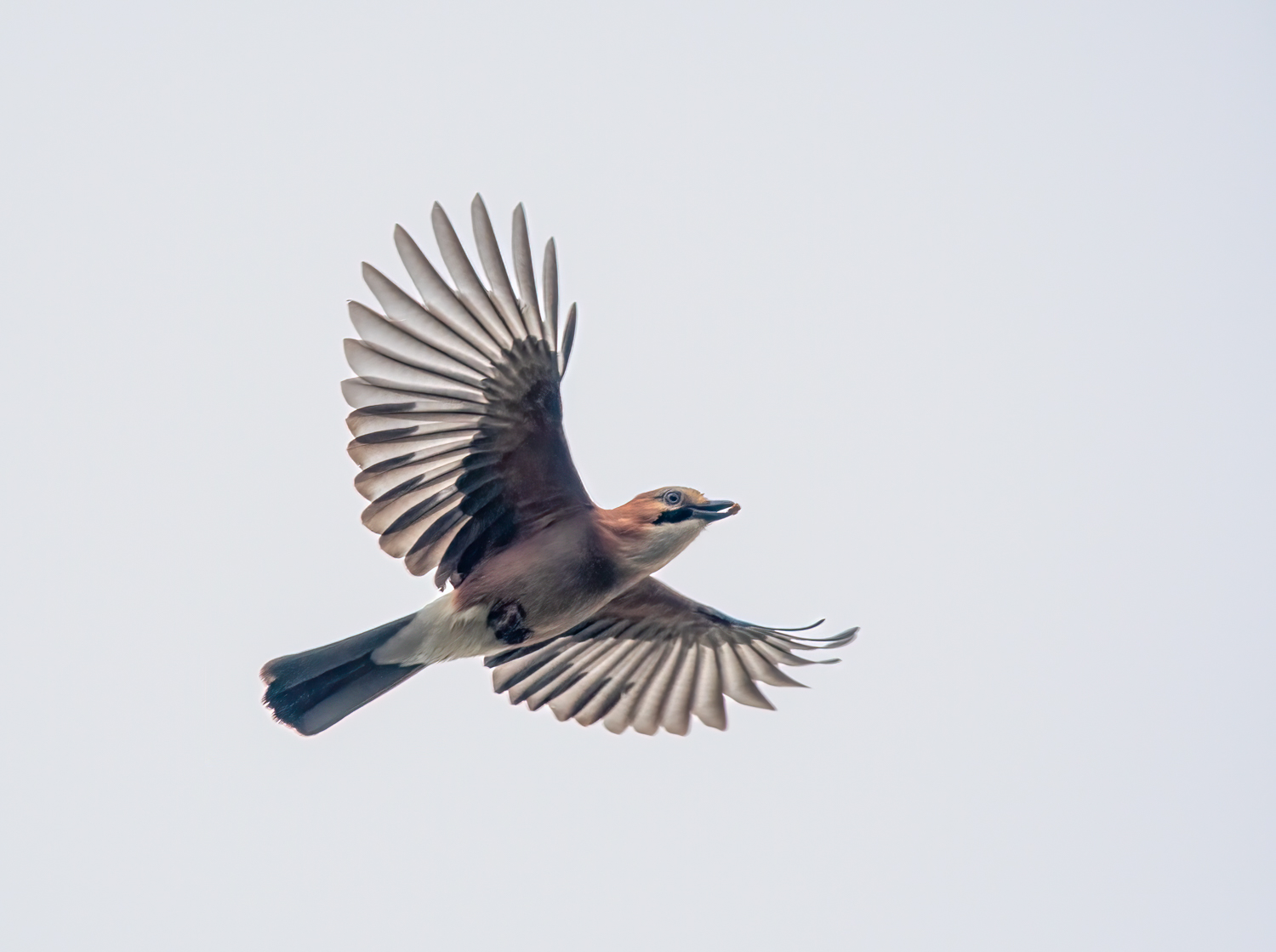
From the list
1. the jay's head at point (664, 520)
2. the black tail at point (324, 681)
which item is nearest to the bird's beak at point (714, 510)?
the jay's head at point (664, 520)

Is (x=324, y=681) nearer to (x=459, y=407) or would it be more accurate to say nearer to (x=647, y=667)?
(x=459, y=407)

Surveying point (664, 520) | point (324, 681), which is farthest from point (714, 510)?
point (324, 681)

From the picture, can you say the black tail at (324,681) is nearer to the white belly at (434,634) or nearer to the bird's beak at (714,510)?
the white belly at (434,634)

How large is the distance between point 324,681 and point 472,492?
1.52 m

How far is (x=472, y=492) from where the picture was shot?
390 inches

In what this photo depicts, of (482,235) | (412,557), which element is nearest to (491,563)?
(412,557)

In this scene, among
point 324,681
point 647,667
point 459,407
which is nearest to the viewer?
point 459,407

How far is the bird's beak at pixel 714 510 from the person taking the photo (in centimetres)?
1009

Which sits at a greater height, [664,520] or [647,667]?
[664,520]

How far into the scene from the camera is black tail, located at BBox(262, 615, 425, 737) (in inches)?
384

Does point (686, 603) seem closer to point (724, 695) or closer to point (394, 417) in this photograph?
point (724, 695)

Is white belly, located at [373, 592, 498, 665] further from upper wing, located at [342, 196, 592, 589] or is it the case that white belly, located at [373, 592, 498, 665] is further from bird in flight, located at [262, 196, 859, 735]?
upper wing, located at [342, 196, 592, 589]

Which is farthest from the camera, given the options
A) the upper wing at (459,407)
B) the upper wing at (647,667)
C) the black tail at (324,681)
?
the upper wing at (647,667)

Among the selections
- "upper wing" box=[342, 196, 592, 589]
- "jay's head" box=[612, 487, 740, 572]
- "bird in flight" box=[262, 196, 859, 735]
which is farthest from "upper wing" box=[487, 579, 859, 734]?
"upper wing" box=[342, 196, 592, 589]
